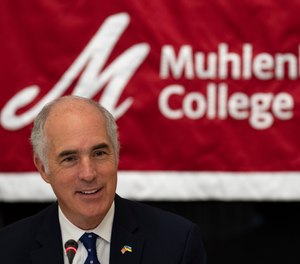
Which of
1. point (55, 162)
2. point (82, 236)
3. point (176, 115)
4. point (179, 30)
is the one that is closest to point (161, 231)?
point (82, 236)

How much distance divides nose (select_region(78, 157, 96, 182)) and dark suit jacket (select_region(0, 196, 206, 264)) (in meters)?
0.24

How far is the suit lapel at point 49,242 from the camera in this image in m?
1.88

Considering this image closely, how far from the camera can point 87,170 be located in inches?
68.9

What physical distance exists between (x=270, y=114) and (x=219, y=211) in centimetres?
51

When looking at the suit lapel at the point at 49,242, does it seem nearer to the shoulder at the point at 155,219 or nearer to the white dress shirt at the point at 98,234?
the white dress shirt at the point at 98,234

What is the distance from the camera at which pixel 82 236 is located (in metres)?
1.88

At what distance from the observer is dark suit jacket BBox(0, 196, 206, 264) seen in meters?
1.90

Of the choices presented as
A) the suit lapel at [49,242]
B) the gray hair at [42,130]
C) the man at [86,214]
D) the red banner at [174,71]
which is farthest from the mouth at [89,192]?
the red banner at [174,71]

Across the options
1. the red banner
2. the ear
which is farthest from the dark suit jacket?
the red banner

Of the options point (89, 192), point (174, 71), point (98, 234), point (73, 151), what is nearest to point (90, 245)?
point (98, 234)

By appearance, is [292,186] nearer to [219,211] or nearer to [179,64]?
[219,211]

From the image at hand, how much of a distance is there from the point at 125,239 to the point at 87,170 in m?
0.28

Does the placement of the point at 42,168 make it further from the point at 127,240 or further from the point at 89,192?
the point at 127,240

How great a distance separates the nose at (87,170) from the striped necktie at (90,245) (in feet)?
0.65
